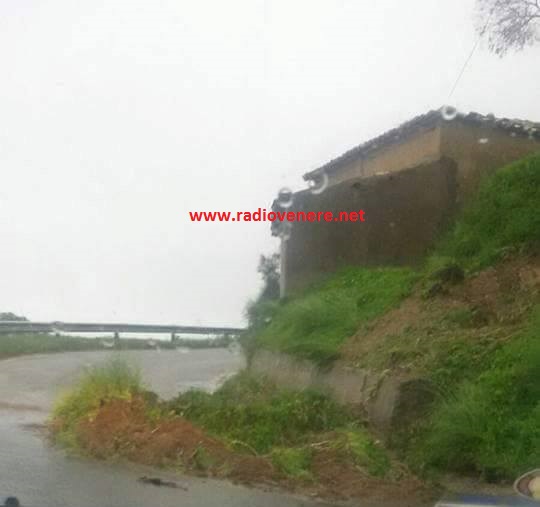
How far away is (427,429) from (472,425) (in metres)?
0.94

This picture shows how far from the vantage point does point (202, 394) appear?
12.5 meters

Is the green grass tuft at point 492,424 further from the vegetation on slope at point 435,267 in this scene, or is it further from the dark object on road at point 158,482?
the vegetation on slope at point 435,267

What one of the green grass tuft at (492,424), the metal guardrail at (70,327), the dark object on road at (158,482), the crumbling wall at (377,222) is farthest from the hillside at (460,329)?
the metal guardrail at (70,327)

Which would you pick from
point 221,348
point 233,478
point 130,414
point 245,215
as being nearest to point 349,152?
point 245,215

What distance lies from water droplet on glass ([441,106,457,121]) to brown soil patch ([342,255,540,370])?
5764 mm

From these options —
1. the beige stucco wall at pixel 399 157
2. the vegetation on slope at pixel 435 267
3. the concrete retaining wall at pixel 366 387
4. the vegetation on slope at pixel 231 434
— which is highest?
the beige stucco wall at pixel 399 157

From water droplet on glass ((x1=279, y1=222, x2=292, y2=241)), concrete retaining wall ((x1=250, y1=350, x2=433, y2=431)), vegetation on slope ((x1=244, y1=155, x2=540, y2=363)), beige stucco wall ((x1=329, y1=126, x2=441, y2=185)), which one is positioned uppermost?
beige stucco wall ((x1=329, y1=126, x2=441, y2=185))

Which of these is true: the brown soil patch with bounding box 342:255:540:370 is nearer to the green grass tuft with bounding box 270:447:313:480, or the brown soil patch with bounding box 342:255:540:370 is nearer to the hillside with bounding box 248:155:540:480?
the hillside with bounding box 248:155:540:480

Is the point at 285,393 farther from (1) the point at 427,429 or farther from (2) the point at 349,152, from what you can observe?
(2) the point at 349,152

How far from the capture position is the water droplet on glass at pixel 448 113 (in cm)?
1938

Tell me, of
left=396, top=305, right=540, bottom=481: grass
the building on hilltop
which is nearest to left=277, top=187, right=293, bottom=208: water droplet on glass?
the building on hilltop

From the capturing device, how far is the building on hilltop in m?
17.1

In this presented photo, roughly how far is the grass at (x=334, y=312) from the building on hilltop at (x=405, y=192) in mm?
627

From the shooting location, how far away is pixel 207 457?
392 inches
